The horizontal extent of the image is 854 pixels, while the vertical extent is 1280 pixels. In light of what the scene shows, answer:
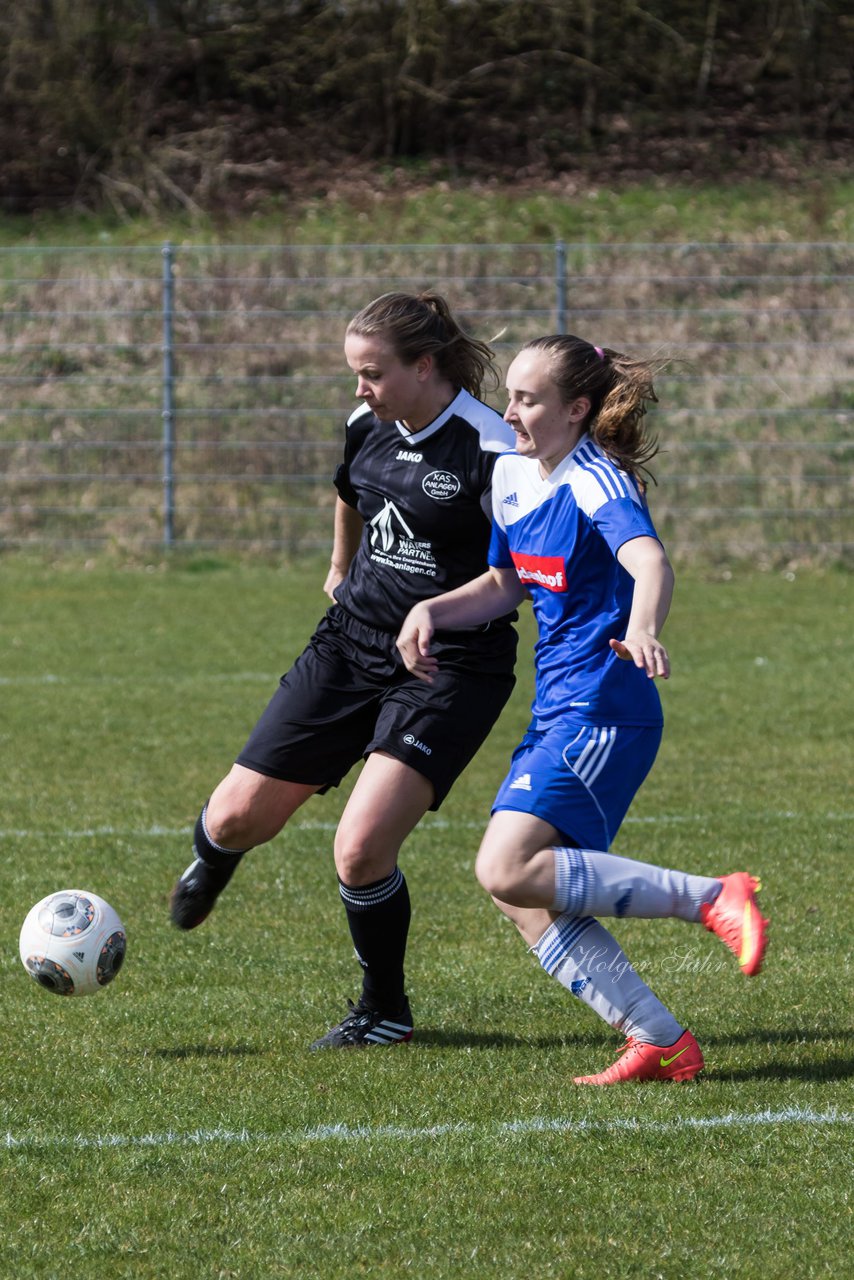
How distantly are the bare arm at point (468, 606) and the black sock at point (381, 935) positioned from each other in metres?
0.63

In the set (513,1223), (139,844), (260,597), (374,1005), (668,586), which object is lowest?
(260,597)

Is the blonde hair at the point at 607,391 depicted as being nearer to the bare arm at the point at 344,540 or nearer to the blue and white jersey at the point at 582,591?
the blue and white jersey at the point at 582,591

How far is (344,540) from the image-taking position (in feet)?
17.2

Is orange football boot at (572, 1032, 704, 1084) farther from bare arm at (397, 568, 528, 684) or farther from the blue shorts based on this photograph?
bare arm at (397, 568, 528, 684)

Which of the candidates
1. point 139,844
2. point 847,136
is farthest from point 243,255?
point 139,844

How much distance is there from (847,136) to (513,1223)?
2459 cm

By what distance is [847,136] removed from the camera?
2539 centimetres

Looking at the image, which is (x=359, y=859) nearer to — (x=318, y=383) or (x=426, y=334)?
(x=426, y=334)

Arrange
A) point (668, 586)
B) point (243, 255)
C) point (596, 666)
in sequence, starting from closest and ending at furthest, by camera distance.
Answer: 1. point (668, 586)
2. point (596, 666)
3. point (243, 255)

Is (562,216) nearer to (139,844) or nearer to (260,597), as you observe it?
(260,597)

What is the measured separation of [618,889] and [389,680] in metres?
1.02

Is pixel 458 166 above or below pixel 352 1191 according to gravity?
below

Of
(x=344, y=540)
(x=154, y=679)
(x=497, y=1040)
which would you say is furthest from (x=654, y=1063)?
(x=154, y=679)

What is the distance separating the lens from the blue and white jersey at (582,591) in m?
4.14
